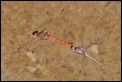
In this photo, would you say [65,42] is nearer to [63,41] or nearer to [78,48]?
[63,41]

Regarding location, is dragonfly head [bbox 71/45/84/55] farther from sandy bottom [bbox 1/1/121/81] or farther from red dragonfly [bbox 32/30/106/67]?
sandy bottom [bbox 1/1/121/81]

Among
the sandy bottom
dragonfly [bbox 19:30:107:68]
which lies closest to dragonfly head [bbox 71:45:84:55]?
dragonfly [bbox 19:30:107:68]

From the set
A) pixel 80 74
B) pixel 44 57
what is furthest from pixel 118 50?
pixel 44 57

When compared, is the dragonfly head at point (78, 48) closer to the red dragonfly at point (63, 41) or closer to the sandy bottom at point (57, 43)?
the red dragonfly at point (63, 41)

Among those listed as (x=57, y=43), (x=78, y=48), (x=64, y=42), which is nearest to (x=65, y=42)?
(x=64, y=42)

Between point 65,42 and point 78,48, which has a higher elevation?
point 65,42

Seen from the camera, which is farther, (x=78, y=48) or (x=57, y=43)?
(x=57, y=43)

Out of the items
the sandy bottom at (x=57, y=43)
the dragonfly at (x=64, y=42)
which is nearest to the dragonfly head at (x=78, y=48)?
the dragonfly at (x=64, y=42)

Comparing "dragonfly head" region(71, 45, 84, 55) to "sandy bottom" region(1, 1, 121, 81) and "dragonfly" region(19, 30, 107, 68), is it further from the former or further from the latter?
"sandy bottom" region(1, 1, 121, 81)
